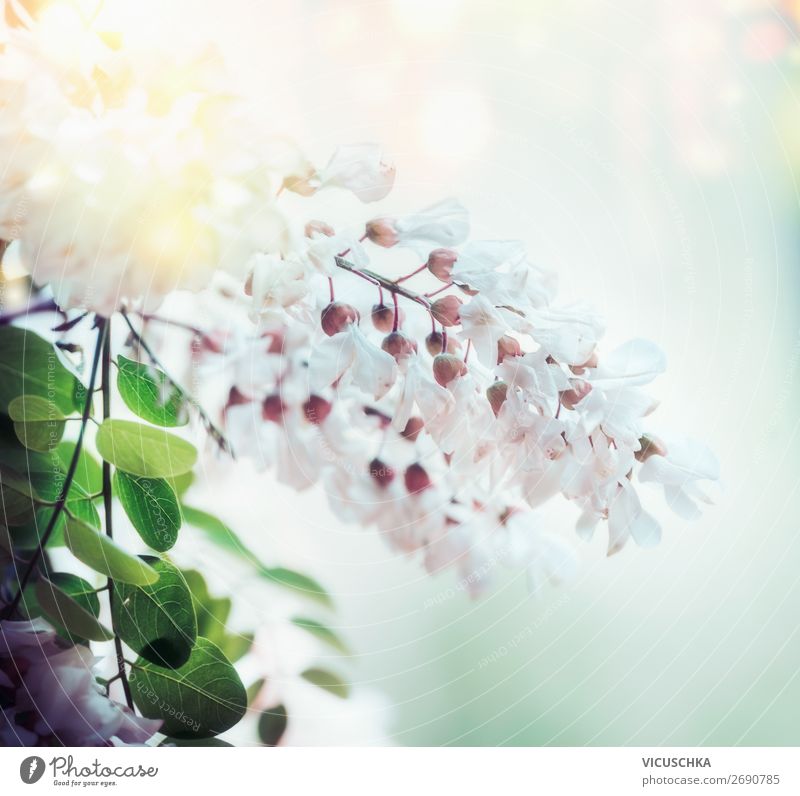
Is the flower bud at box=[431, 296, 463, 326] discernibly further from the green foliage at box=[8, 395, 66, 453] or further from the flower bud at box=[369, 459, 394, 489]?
the green foliage at box=[8, 395, 66, 453]

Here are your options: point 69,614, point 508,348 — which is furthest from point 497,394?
point 69,614

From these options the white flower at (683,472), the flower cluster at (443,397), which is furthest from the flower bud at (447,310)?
the white flower at (683,472)

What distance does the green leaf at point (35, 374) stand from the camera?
1.21ft

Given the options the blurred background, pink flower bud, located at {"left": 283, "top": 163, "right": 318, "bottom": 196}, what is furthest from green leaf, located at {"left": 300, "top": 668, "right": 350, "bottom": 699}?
pink flower bud, located at {"left": 283, "top": 163, "right": 318, "bottom": 196}

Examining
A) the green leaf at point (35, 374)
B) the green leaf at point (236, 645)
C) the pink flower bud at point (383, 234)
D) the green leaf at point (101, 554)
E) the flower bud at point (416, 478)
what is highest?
the pink flower bud at point (383, 234)

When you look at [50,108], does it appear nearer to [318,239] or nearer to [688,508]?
[318,239]

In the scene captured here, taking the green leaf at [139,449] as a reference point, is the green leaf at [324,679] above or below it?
below

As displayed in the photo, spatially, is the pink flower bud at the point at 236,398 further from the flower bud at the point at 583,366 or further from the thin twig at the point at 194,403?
the flower bud at the point at 583,366

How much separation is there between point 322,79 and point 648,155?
0.17 metres

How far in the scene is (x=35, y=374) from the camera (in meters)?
0.37

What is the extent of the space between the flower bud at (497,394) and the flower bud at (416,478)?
0.05 m

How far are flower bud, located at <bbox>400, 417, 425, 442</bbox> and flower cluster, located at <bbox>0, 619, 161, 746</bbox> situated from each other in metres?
0.18

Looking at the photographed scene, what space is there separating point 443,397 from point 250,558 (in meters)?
0.14

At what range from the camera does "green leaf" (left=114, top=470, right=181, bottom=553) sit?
1.21ft
